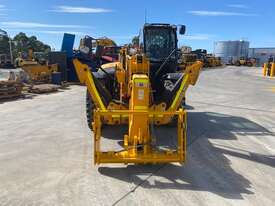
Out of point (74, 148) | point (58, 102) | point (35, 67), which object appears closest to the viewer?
point (74, 148)

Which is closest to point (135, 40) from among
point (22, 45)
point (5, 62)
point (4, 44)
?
point (5, 62)

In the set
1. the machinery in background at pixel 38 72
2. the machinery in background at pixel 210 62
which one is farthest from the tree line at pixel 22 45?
the machinery in background at pixel 38 72

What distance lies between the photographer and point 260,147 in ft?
22.7

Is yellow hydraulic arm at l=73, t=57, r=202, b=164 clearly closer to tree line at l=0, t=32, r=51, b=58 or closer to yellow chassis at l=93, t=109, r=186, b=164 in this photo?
yellow chassis at l=93, t=109, r=186, b=164

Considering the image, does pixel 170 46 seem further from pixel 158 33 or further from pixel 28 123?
pixel 28 123

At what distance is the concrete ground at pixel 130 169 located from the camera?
174 inches

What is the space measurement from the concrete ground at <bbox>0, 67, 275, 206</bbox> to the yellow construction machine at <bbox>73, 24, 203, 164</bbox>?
33 cm

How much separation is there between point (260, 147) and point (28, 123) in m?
5.87

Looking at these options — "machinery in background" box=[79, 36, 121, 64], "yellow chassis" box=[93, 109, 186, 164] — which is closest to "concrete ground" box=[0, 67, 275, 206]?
"yellow chassis" box=[93, 109, 186, 164]

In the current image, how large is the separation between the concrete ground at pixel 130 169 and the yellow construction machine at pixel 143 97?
33cm

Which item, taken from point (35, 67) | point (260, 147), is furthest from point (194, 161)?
point (35, 67)

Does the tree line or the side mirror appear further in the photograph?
the tree line

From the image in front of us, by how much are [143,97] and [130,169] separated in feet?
4.01

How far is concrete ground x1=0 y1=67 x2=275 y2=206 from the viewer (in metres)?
4.42
